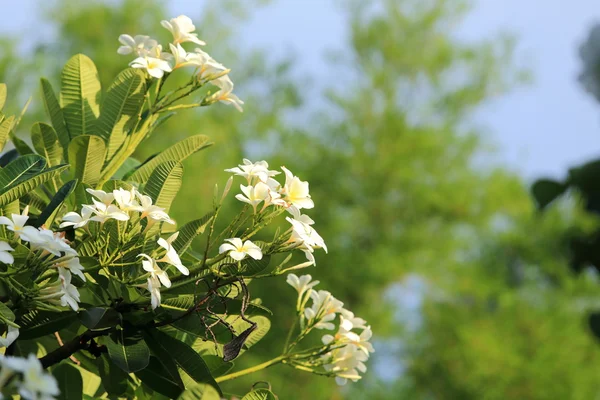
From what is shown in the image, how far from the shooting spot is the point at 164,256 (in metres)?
0.95

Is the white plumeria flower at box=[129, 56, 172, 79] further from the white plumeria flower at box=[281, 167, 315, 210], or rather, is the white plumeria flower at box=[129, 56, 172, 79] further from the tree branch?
the tree branch

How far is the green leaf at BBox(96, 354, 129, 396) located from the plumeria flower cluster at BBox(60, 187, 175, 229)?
249 mm

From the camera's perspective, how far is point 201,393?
89 centimetres

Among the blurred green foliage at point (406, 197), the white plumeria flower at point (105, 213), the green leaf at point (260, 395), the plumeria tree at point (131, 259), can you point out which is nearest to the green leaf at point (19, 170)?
the plumeria tree at point (131, 259)

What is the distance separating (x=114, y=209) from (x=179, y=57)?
1.24ft

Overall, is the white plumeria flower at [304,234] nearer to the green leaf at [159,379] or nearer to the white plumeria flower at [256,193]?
the white plumeria flower at [256,193]

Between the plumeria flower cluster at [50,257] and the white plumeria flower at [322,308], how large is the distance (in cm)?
43

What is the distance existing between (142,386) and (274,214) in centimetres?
36

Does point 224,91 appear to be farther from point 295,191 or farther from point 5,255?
point 5,255

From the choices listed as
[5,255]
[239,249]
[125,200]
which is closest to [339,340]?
[239,249]

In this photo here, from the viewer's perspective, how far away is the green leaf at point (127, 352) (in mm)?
927

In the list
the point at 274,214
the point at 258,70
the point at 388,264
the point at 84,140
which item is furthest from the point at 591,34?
the point at 258,70

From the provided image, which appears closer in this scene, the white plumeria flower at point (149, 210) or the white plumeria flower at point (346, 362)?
the white plumeria flower at point (149, 210)

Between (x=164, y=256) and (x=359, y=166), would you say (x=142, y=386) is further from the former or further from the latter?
(x=359, y=166)
